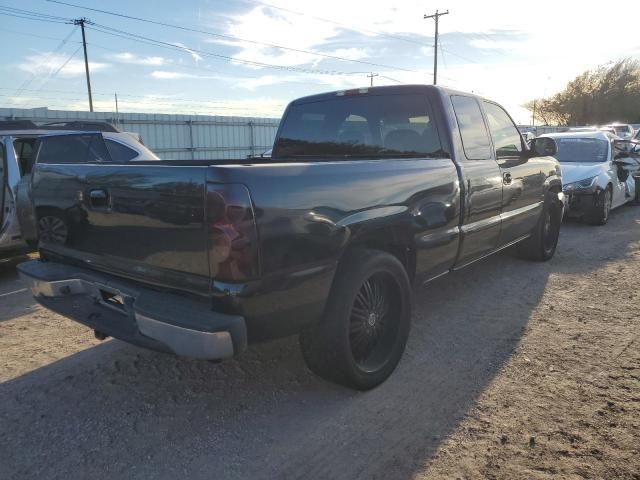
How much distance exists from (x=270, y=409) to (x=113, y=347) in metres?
1.61

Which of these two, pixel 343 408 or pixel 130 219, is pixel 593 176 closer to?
pixel 343 408

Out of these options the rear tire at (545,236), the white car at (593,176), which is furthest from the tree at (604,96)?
the rear tire at (545,236)

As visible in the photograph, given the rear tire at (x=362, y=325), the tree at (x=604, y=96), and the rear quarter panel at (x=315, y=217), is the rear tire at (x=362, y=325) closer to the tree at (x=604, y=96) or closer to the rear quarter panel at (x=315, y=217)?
the rear quarter panel at (x=315, y=217)

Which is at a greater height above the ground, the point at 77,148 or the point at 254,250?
the point at 77,148

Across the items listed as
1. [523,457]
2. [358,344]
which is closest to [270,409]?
[358,344]

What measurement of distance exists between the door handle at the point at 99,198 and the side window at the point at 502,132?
3.54 m

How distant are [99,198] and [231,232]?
105 centimetres

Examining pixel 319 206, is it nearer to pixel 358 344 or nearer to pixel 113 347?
pixel 358 344

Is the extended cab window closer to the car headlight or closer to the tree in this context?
the car headlight

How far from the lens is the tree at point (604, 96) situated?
48.2 meters

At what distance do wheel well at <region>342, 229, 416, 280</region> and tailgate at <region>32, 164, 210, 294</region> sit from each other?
968 mm

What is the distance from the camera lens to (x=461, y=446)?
2.65 m

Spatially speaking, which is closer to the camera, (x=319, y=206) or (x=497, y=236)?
Result: (x=319, y=206)

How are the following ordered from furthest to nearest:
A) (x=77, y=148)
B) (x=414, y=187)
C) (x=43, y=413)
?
1. (x=77, y=148)
2. (x=414, y=187)
3. (x=43, y=413)
